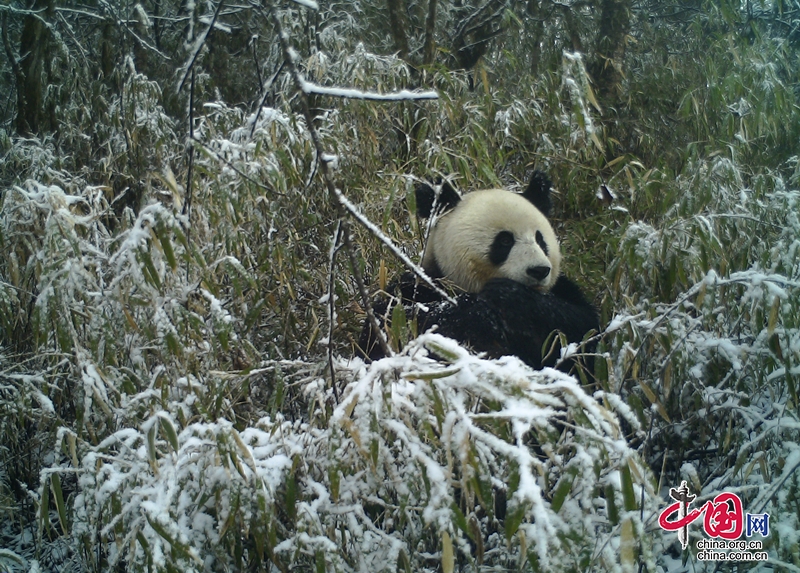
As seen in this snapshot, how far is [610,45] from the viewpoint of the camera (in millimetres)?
5176

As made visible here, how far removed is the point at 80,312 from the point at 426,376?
1.19 meters

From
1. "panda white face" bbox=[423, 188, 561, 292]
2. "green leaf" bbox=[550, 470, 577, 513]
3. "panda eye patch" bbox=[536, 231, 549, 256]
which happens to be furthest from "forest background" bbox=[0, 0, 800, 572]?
"panda eye patch" bbox=[536, 231, 549, 256]

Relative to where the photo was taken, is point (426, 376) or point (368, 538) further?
point (368, 538)

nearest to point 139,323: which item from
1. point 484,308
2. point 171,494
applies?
point 171,494

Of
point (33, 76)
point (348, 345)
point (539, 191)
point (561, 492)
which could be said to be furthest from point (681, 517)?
point (33, 76)

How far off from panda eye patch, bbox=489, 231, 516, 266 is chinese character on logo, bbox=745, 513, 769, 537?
5.02ft

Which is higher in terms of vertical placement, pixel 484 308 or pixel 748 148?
pixel 748 148

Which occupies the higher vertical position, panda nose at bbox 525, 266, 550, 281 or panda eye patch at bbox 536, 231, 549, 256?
panda eye patch at bbox 536, 231, 549, 256

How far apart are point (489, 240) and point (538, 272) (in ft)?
0.96

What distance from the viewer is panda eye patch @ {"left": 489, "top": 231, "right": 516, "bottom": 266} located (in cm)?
298

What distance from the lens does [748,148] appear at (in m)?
3.65

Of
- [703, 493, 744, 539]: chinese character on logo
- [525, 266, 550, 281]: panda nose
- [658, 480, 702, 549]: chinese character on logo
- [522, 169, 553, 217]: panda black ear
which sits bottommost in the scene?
[703, 493, 744, 539]: chinese character on logo

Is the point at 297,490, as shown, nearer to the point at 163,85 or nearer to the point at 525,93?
the point at 525,93

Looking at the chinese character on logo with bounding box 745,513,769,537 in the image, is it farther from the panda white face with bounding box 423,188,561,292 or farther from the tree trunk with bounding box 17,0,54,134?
the tree trunk with bounding box 17,0,54,134
